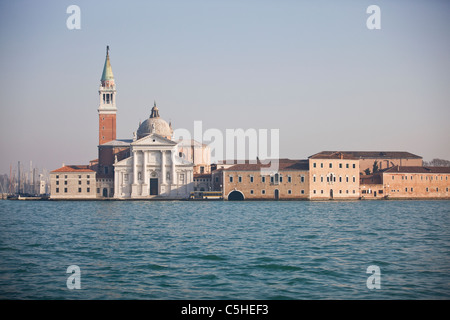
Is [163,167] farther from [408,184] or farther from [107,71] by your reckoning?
[408,184]

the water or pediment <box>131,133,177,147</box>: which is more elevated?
pediment <box>131,133,177,147</box>

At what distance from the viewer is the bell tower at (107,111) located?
61875 mm

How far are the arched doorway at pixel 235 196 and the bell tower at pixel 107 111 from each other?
16472 millimetres

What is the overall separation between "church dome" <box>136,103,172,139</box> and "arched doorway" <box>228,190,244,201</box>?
12.1m

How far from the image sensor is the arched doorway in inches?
2077

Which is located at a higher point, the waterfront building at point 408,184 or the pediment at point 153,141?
the pediment at point 153,141

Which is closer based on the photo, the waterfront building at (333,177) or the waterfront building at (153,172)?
the waterfront building at (333,177)

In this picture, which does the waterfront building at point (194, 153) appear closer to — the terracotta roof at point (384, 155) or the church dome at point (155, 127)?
the church dome at point (155, 127)

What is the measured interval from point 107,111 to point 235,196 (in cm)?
1858

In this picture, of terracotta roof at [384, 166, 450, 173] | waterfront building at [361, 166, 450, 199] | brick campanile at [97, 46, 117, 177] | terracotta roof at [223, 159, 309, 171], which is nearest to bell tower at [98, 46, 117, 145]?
brick campanile at [97, 46, 117, 177]

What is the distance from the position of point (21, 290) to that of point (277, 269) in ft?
15.9

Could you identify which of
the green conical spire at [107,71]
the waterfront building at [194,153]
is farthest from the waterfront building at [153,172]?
the green conical spire at [107,71]

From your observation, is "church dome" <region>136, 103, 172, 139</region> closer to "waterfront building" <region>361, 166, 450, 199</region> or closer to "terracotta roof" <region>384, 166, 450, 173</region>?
"waterfront building" <region>361, 166, 450, 199</region>

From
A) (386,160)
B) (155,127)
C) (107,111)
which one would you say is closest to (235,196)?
(155,127)
